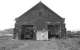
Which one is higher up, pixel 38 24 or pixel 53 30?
pixel 38 24

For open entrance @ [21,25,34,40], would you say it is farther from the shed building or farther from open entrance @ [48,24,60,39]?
open entrance @ [48,24,60,39]

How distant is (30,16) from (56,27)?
642 cm

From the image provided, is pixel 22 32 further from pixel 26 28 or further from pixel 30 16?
pixel 30 16

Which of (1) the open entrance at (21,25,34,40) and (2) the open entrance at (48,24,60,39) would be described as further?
(1) the open entrance at (21,25,34,40)

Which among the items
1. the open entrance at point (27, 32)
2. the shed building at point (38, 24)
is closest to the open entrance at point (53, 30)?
the shed building at point (38, 24)

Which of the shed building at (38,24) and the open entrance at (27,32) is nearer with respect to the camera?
the shed building at (38,24)

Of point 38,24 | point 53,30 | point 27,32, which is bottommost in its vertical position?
point 27,32

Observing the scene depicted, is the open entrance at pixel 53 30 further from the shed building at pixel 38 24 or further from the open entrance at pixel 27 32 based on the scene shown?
the open entrance at pixel 27 32

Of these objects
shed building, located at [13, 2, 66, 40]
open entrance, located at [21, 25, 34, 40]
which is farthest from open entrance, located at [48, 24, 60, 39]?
open entrance, located at [21, 25, 34, 40]

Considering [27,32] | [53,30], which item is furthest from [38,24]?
[53,30]


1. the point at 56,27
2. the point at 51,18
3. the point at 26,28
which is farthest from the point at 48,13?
the point at 26,28

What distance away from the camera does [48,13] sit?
35094mm

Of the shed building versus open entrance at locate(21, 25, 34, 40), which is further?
open entrance at locate(21, 25, 34, 40)

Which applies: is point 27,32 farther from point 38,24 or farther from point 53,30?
point 53,30
